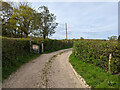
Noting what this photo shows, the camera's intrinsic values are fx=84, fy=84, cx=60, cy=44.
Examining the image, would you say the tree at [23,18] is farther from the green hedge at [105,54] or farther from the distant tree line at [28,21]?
the green hedge at [105,54]

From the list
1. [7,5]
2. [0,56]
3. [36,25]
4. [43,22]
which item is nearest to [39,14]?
[43,22]

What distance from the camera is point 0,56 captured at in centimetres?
558

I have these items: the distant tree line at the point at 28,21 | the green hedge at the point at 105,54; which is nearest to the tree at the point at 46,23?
the distant tree line at the point at 28,21

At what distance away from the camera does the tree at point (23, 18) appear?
2275cm

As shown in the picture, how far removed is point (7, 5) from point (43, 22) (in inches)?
461

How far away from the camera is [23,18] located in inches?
926

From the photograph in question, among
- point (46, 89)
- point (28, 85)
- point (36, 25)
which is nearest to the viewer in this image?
point (46, 89)

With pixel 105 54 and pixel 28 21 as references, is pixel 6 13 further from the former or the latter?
pixel 105 54

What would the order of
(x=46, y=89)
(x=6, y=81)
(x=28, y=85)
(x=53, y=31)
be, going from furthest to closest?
(x=53, y=31), (x=6, y=81), (x=28, y=85), (x=46, y=89)

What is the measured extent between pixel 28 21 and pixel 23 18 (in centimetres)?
184

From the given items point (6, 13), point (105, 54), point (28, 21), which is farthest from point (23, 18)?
point (105, 54)

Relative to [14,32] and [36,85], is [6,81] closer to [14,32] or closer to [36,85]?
[36,85]

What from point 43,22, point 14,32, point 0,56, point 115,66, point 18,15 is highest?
point 18,15

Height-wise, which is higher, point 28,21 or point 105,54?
point 28,21
